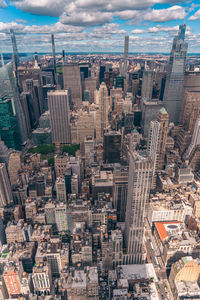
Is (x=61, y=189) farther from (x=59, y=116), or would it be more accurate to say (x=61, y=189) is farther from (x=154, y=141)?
(x=59, y=116)

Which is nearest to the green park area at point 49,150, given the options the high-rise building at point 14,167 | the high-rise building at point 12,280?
the high-rise building at point 14,167

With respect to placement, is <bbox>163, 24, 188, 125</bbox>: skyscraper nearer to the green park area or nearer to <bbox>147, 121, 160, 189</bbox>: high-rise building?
<bbox>147, 121, 160, 189</bbox>: high-rise building

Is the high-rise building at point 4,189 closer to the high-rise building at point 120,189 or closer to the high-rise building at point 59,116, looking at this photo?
the high-rise building at point 120,189

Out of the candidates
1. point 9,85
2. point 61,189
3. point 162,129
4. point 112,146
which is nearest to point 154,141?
point 162,129

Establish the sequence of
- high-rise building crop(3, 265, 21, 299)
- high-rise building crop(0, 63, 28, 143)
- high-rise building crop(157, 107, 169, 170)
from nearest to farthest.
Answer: high-rise building crop(3, 265, 21, 299), high-rise building crop(157, 107, 169, 170), high-rise building crop(0, 63, 28, 143)

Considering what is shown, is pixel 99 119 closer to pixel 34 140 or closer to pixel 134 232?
pixel 34 140

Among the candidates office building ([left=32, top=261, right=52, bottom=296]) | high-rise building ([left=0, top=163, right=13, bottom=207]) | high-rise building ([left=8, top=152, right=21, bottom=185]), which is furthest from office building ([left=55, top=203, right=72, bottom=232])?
high-rise building ([left=8, top=152, right=21, bottom=185])
